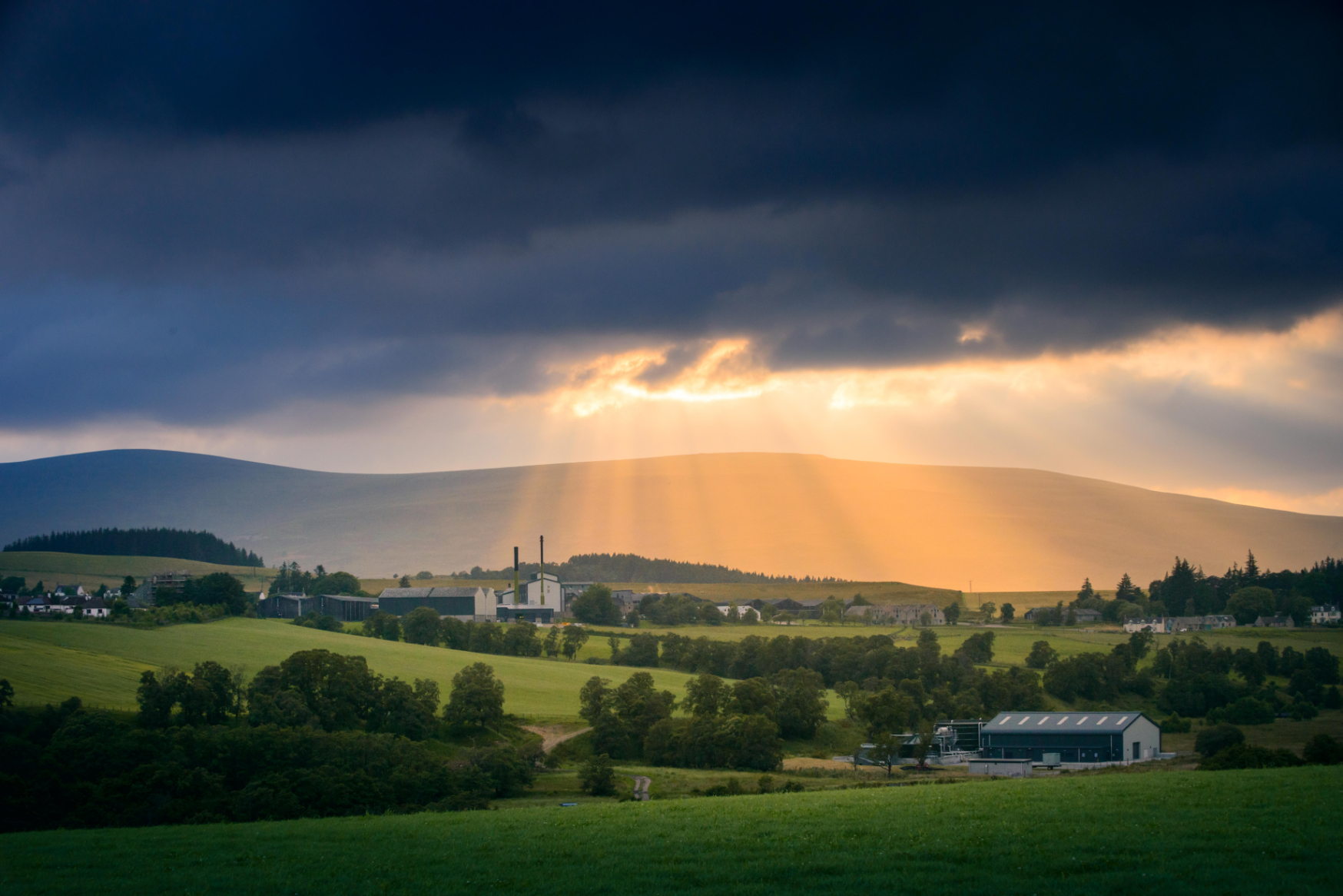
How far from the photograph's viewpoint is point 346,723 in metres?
72.1

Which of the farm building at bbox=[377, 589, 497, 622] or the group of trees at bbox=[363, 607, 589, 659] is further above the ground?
the farm building at bbox=[377, 589, 497, 622]

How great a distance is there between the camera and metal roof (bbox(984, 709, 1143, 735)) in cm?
7425

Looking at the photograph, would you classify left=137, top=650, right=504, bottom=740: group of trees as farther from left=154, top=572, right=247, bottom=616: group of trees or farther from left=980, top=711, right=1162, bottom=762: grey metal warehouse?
left=154, top=572, right=247, bottom=616: group of trees

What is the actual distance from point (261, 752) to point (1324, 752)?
5335cm

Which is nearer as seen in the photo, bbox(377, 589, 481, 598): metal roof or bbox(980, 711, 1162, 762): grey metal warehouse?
bbox(980, 711, 1162, 762): grey metal warehouse

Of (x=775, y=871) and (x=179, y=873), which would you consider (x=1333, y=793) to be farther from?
(x=179, y=873)

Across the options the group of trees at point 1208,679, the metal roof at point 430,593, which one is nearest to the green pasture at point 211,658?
the group of trees at point 1208,679

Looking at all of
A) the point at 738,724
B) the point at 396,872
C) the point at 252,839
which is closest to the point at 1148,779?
the point at 396,872

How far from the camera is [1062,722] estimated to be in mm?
77750

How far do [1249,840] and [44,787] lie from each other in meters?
45.6

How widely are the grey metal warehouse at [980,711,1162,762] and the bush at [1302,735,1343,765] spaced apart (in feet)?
60.1

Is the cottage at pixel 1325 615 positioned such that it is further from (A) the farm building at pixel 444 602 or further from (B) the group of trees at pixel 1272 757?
(A) the farm building at pixel 444 602

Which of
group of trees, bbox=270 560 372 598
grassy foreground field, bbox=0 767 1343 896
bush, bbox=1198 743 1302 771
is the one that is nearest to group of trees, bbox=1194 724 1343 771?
bush, bbox=1198 743 1302 771

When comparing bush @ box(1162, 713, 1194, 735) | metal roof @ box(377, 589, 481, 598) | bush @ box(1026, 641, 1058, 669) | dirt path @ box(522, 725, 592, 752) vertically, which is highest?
metal roof @ box(377, 589, 481, 598)
